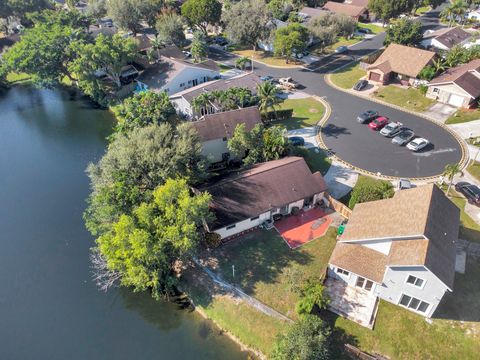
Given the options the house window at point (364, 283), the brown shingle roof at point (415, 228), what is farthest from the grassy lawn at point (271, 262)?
the brown shingle roof at point (415, 228)

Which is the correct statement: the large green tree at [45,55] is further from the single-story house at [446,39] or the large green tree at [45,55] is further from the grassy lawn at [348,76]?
the single-story house at [446,39]

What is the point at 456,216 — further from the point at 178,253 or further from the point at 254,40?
the point at 254,40

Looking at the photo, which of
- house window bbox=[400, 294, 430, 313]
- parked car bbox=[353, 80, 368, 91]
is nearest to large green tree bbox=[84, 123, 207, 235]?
house window bbox=[400, 294, 430, 313]

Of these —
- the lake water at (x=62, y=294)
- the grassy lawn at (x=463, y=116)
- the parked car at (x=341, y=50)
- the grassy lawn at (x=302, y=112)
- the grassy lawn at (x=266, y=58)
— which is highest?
the parked car at (x=341, y=50)

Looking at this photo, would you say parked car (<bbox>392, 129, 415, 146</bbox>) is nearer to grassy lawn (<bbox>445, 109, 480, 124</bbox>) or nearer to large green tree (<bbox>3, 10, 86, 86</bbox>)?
grassy lawn (<bbox>445, 109, 480, 124</bbox>)

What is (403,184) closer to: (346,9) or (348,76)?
(348,76)

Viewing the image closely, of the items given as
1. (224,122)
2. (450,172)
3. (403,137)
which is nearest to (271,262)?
(224,122)
